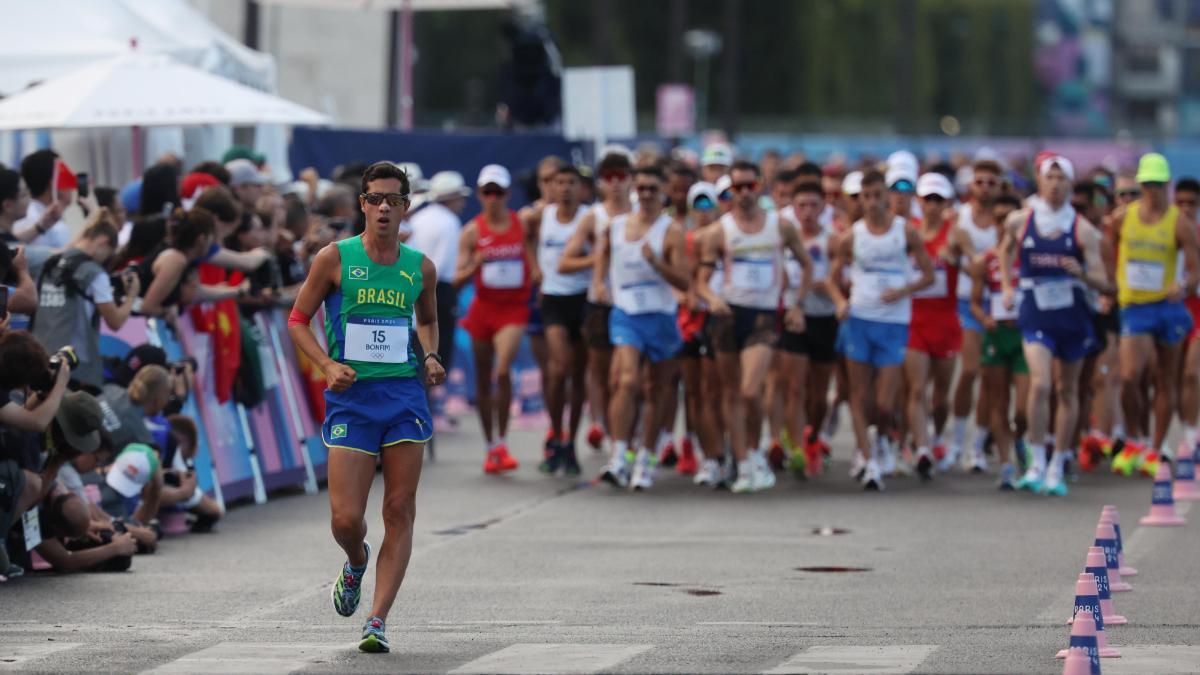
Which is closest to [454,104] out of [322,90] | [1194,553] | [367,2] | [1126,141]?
[1126,141]

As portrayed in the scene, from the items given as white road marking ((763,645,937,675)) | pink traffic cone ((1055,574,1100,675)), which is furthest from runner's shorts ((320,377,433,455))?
pink traffic cone ((1055,574,1100,675))

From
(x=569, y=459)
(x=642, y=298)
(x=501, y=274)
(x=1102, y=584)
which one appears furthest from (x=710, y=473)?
(x=1102, y=584)

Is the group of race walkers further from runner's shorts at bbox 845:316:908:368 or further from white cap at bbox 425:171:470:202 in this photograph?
white cap at bbox 425:171:470:202

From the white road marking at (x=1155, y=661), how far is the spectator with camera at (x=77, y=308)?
6.18 metres

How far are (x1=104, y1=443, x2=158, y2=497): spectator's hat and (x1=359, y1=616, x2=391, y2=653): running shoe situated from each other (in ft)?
12.6

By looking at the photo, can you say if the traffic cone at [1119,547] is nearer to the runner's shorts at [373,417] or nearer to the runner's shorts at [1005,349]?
the runner's shorts at [373,417]

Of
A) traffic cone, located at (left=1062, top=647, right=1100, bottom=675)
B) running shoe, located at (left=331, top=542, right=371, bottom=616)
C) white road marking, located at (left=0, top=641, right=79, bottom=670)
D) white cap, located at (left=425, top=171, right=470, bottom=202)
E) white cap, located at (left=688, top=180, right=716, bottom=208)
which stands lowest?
white road marking, located at (left=0, top=641, right=79, bottom=670)

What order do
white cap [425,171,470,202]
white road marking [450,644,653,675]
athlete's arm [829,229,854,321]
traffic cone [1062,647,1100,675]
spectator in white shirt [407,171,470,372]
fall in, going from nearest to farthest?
1. traffic cone [1062,647,1100,675]
2. white road marking [450,644,653,675]
3. athlete's arm [829,229,854,321]
4. spectator in white shirt [407,171,470,372]
5. white cap [425,171,470,202]

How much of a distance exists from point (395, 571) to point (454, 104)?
95.3 m

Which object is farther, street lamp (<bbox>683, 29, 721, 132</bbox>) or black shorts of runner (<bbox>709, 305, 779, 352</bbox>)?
street lamp (<bbox>683, 29, 721, 132</bbox>)

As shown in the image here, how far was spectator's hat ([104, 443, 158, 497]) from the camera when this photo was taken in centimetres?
1298

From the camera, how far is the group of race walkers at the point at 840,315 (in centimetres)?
1645

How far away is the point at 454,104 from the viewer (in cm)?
10431

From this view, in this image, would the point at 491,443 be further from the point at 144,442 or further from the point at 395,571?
the point at 395,571
